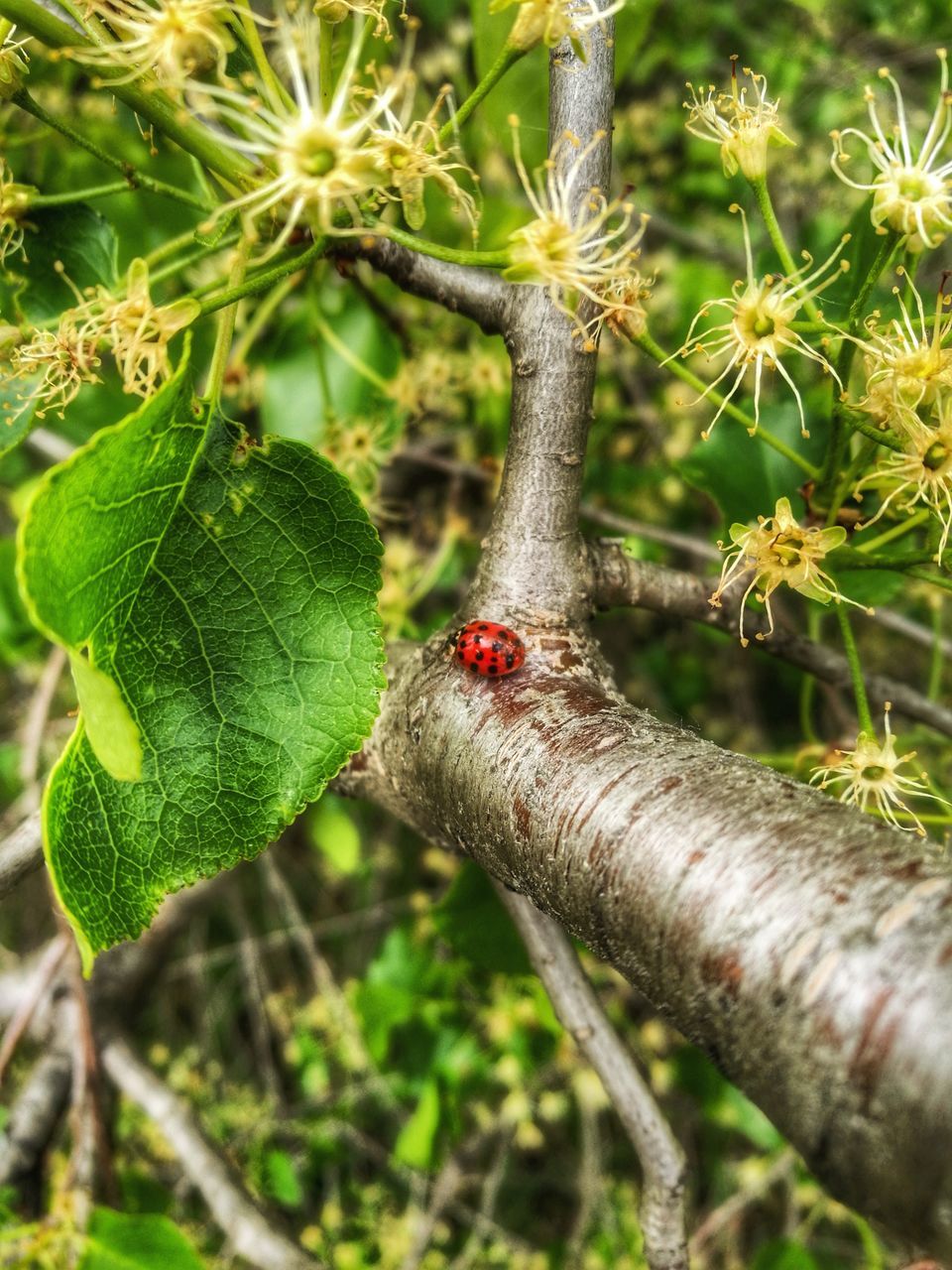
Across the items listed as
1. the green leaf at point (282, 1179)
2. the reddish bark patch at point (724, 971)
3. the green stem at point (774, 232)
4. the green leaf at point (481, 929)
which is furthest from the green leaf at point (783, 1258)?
the green stem at point (774, 232)

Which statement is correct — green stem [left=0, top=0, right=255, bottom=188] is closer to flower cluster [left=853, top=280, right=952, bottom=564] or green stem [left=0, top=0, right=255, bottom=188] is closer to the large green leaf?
the large green leaf

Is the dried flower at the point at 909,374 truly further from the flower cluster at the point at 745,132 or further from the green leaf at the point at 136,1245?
the green leaf at the point at 136,1245

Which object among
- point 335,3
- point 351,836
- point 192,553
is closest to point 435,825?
point 192,553

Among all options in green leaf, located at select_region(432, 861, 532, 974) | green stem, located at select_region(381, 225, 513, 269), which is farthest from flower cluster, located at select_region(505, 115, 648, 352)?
green leaf, located at select_region(432, 861, 532, 974)

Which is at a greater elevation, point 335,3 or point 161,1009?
point 335,3

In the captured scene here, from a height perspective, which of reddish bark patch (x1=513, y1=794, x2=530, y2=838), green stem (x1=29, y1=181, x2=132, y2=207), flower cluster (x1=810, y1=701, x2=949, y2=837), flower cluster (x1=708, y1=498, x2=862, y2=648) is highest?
green stem (x1=29, y1=181, x2=132, y2=207)

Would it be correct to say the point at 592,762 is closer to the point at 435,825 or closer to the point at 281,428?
the point at 435,825
